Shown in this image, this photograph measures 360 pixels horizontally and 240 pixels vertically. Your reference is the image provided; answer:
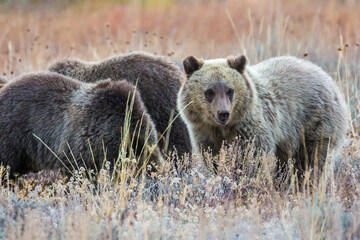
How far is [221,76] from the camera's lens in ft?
20.1

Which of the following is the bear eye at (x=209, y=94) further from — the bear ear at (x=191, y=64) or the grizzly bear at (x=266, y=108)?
the bear ear at (x=191, y=64)

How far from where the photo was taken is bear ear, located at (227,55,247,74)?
6.19m

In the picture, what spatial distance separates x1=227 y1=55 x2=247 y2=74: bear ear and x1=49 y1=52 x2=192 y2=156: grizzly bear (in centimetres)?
110

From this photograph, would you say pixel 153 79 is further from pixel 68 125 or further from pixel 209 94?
pixel 68 125

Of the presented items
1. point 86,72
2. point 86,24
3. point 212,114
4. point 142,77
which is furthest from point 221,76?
point 86,24

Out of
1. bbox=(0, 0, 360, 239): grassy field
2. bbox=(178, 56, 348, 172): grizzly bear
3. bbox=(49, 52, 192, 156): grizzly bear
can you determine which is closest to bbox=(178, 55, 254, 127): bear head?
bbox=(178, 56, 348, 172): grizzly bear

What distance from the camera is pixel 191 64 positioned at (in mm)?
6332

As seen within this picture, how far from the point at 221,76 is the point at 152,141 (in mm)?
998

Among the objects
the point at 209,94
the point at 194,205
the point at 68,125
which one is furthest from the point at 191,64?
the point at 194,205

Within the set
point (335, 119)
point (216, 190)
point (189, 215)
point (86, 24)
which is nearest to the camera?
point (189, 215)

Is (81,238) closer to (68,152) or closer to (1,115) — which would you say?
(68,152)

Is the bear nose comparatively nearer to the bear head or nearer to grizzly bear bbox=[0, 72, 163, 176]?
the bear head

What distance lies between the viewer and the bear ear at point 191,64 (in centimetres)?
630

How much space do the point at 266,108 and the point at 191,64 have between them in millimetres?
931
